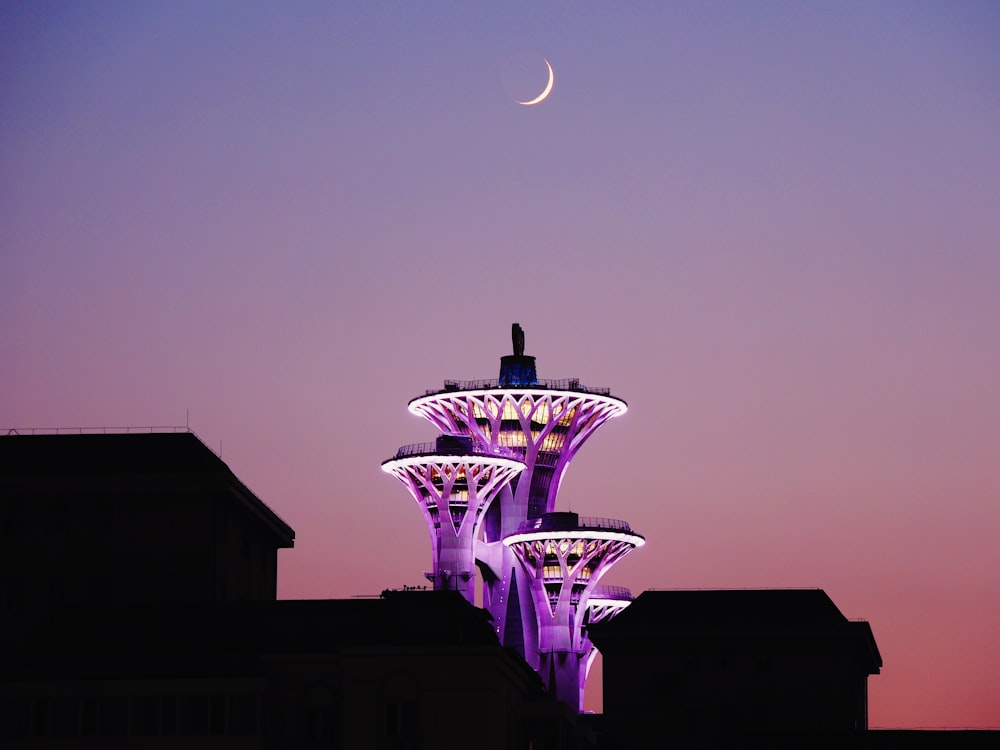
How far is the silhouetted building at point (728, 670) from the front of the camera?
140 meters

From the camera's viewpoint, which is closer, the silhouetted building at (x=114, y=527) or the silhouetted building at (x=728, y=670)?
the silhouetted building at (x=114, y=527)

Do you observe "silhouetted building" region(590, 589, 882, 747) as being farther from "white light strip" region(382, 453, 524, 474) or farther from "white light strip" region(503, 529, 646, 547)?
"white light strip" region(503, 529, 646, 547)

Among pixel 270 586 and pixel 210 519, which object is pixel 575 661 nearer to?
pixel 270 586

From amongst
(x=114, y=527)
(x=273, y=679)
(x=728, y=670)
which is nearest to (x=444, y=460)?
(x=728, y=670)

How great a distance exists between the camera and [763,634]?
141375 millimetres

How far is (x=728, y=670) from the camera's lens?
5586 inches

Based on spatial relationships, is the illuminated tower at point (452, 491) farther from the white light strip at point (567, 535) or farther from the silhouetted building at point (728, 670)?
the silhouetted building at point (728, 670)

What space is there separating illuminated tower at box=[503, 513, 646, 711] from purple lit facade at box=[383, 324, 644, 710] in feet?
0.28

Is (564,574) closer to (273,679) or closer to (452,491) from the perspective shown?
(452,491)

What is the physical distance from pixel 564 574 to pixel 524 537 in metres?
4.65

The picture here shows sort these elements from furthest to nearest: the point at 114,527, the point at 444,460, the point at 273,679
Result: the point at 444,460 < the point at 114,527 < the point at 273,679

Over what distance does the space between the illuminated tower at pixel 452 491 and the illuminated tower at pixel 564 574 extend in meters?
8.29

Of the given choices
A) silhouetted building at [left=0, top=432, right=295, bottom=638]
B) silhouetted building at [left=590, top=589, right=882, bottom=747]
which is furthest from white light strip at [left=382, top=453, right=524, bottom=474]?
silhouetted building at [left=0, top=432, right=295, bottom=638]

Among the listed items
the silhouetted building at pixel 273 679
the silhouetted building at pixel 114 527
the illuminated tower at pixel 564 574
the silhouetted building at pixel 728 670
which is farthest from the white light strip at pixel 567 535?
the silhouetted building at pixel 273 679
